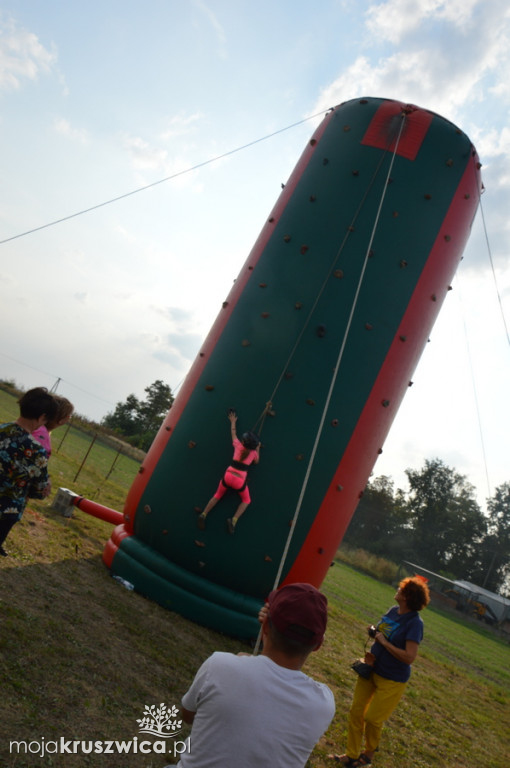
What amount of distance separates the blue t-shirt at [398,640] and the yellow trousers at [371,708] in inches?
2.0

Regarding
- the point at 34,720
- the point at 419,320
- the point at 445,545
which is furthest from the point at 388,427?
the point at 445,545

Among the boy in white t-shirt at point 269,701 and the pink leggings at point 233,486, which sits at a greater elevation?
the pink leggings at point 233,486

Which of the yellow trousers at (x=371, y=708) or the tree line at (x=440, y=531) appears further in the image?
Answer: the tree line at (x=440, y=531)

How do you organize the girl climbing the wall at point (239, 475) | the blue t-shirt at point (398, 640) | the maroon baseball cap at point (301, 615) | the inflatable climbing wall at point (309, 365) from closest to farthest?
the maroon baseball cap at point (301, 615), the blue t-shirt at point (398, 640), the girl climbing the wall at point (239, 475), the inflatable climbing wall at point (309, 365)

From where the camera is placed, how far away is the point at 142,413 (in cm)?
4422

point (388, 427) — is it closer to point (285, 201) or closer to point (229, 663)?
point (285, 201)

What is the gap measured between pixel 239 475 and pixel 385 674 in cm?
201

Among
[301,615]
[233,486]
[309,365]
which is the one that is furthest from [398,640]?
[309,365]

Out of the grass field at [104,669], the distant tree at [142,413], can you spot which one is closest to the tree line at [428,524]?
the distant tree at [142,413]

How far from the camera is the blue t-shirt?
3.33 meters

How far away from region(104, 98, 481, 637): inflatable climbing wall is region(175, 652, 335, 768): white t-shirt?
300cm

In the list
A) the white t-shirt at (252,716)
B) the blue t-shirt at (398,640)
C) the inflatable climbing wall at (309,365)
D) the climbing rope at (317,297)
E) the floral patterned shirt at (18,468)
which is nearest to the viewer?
the white t-shirt at (252,716)

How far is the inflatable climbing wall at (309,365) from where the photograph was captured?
482 centimetres

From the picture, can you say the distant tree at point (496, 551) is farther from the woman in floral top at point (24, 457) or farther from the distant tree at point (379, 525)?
the woman in floral top at point (24, 457)
